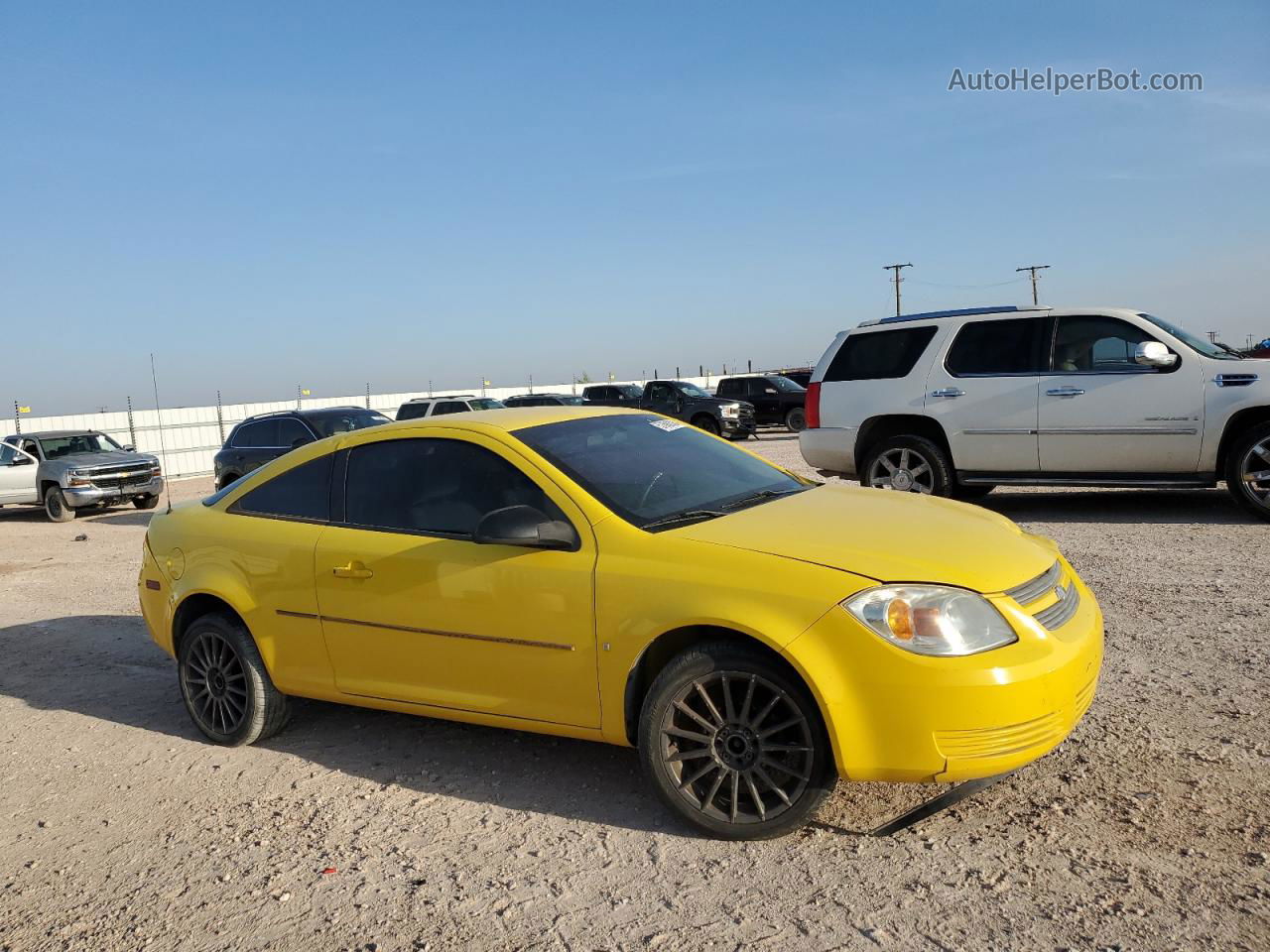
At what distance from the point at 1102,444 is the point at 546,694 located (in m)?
7.23

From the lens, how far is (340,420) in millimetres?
15820

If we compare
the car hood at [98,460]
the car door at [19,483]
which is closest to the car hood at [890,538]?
the car hood at [98,460]

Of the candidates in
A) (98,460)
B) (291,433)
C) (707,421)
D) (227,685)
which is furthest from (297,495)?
(707,421)

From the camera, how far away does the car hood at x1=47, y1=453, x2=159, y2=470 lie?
709 inches

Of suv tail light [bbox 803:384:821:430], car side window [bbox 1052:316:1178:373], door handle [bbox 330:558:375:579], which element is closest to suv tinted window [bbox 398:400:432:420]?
suv tail light [bbox 803:384:821:430]

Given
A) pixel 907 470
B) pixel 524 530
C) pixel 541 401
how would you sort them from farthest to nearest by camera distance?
pixel 541 401 < pixel 907 470 < pixel 524 530

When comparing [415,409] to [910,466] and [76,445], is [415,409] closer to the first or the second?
[76,445]

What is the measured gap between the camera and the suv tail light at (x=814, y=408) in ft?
35.7

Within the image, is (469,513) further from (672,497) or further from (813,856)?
(813,856)

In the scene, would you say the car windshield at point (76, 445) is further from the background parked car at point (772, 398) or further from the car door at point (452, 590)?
the car door at point (452, 590)

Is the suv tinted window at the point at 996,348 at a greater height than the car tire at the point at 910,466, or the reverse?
the suv tinted window at the point at 996,348

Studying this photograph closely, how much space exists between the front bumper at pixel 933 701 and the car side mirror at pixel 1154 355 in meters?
6.54

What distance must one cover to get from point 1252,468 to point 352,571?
7939 mm

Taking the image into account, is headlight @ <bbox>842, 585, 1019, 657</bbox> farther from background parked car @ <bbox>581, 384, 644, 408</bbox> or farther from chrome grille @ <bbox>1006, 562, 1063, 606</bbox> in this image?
background parked car @ <bbox>581, 384, 644, 408</bbox>
